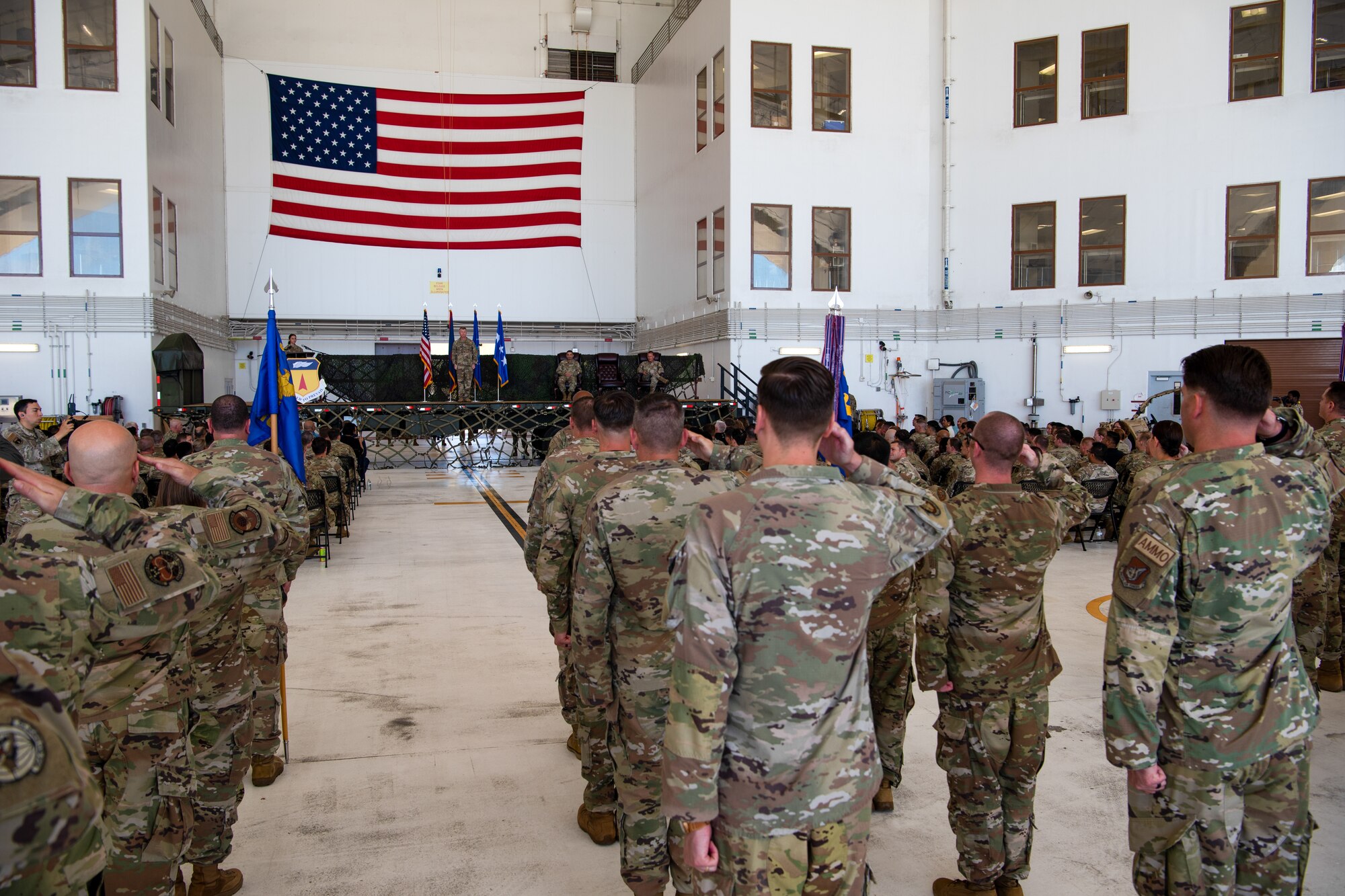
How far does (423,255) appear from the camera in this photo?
26594 mm

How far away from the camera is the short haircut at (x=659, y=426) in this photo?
342cm

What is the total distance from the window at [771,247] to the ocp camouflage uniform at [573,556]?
16640 mm

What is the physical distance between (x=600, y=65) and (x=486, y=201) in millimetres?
5886

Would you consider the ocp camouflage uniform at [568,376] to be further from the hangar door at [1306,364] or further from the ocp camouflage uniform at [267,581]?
the ocp camouflage uniform at [267,581]

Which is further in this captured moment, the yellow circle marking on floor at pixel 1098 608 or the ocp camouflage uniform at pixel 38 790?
the yellow circle marking on floor at pixel 1098 608

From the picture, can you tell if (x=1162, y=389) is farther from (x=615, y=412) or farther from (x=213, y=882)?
(x=213, y=882)

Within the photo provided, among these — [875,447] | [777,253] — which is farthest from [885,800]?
[777,253]

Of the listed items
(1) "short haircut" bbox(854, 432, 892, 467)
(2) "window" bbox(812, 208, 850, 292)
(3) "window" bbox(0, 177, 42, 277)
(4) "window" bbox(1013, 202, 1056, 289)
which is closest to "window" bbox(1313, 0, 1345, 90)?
(4) "window" bbox(1013, 202, 1056, 289)

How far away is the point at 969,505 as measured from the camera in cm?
345

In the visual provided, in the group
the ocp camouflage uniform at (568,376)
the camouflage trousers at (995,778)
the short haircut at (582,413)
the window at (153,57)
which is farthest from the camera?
the ocp camouflage uniform at (568,376)

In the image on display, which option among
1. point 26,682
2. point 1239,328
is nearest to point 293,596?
point 26,682

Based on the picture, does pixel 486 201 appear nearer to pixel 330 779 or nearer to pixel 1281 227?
pixel 1281 227

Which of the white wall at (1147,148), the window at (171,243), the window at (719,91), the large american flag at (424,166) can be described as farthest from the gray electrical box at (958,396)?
the window at (171,243)

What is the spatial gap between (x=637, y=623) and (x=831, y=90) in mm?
19549
